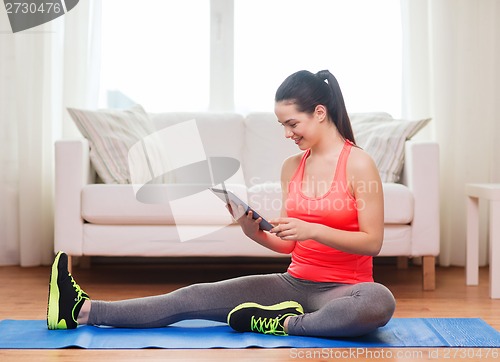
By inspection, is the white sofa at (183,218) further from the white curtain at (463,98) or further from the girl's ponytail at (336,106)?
the girl's ponytail at (336,106)

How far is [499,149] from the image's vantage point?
4.20m

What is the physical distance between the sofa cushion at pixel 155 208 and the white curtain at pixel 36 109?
942mm

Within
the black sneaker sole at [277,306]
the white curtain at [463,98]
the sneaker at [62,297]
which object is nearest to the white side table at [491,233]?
the white curtain at [463,98]

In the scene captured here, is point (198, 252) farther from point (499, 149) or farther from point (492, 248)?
point (499, 149)

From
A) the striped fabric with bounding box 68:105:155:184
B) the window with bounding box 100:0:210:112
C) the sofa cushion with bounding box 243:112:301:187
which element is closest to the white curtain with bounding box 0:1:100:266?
the window with bounding box 100:0:210:112

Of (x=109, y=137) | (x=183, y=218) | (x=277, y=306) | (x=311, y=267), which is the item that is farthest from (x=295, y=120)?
(x=109, y=137)

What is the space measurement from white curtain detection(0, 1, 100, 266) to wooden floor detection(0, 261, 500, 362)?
8.7 inches

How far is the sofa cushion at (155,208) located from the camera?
10.8ft

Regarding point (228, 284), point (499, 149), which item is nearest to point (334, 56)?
point (499, 149)

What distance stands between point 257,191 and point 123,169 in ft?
2.25

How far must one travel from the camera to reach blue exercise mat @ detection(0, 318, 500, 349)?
219 centimetres

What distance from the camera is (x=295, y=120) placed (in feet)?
7.33

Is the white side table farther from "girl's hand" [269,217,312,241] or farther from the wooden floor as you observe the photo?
"girl's hand" [269,217,312,241]

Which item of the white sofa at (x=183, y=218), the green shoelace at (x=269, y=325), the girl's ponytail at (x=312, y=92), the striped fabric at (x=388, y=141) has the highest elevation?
the girl's ponytail at (x=312, y=92)
